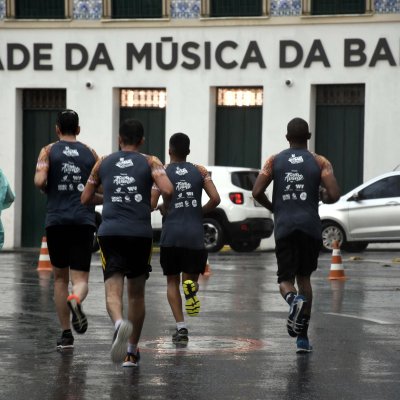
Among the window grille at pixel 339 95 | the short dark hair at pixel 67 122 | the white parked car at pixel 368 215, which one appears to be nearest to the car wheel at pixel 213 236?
the white parked car at pixel 368 215

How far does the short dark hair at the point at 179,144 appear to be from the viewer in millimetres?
12984

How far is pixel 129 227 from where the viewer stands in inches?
432

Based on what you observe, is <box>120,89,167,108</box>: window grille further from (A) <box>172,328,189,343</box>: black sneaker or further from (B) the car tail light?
(A) <box>172,328,189,343</box>: black sneaker

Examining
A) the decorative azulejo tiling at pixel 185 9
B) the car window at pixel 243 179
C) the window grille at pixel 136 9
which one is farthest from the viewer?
the window grille at pixel 136 9

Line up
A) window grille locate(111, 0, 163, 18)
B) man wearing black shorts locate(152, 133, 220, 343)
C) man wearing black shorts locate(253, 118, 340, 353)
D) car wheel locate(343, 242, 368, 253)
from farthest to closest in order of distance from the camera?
1. window grille locate(111, 0, 163, 18)
2. car wheel locate(343, 242, 368, 253)
3. man wearing black shorts locate(152, 133, 220, 343)
4. man wearing black shorts locate(253, 118, 340, 353)

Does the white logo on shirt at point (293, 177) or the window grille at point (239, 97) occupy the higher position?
the window grille at point (239, 97)

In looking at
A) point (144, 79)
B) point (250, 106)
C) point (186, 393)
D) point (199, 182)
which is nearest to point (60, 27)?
point (144, 79)

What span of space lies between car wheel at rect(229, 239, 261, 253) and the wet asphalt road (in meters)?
10.2

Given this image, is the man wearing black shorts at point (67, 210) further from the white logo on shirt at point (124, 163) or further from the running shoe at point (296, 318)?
the running shoe at point (296, 318)

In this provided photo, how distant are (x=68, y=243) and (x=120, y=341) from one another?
1.81m

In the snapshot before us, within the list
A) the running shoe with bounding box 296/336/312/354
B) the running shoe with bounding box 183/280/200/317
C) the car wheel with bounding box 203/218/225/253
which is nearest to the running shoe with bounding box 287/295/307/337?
the running shoe with bounding box 296/336/312/354

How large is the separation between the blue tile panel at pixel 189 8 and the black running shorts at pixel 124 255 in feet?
72.6

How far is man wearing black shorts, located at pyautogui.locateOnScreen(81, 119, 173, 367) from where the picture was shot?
1097cm

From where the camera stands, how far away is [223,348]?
40.5 ft
